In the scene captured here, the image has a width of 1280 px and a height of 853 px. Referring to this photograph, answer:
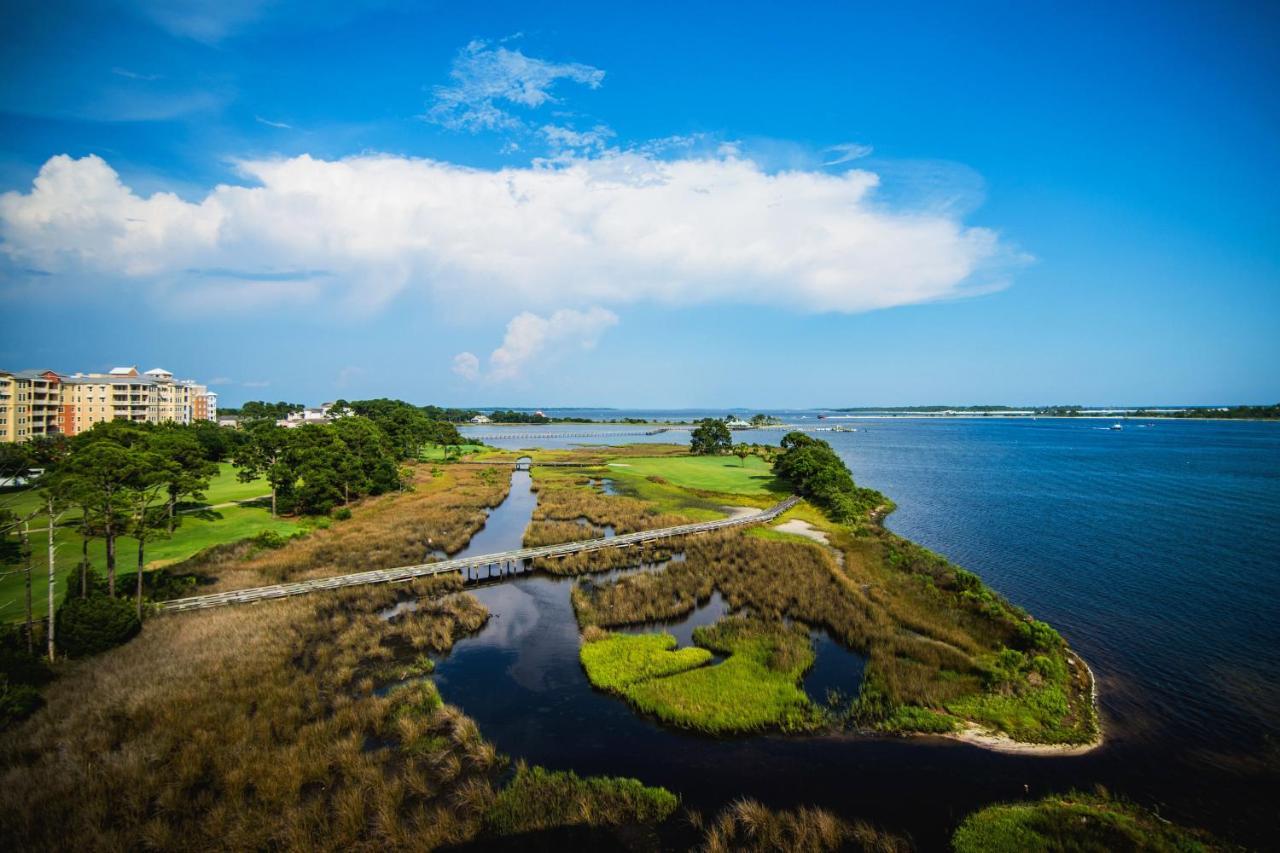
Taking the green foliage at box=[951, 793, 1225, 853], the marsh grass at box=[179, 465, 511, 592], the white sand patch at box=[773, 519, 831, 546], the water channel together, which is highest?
the white sand patch at box=[773, 519, 831, 546]

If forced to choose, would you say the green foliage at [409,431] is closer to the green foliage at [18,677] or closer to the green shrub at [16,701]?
the green foliage at [18,677]

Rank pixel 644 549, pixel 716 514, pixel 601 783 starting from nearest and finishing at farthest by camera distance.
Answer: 1. pixel 601 783
2. pixel 644 549
3. pixel 716 514

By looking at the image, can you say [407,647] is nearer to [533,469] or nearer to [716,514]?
[716,514]

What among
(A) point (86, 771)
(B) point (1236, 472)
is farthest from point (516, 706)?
(B) point (1236, 472)

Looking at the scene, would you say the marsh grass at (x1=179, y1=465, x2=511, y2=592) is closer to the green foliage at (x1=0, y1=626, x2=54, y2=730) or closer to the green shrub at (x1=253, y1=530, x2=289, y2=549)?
the green shrub at (x1=253, y1=530, x2=289, y2=549)

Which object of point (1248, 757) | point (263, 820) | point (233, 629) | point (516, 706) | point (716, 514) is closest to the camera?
point (263, 820)

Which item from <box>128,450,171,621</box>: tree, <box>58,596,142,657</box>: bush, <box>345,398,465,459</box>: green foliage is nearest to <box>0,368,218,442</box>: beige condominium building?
<box>345,398,465,459</box>: green foliage

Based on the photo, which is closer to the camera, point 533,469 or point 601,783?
point 601,783
